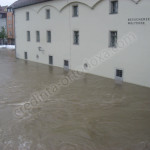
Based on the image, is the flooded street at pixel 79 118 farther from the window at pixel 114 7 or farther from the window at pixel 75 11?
the window at pixel 75 11

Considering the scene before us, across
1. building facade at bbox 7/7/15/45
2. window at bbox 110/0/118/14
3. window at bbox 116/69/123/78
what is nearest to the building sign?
window at bbox 110/0/118/14

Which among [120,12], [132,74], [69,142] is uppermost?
[120,12]

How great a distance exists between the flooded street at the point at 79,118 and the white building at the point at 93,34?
143 centimetres

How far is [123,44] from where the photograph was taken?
14.9 metres

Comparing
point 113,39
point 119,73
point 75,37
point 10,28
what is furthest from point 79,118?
point 10,28

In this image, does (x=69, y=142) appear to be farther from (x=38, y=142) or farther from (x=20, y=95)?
(x=20, y=95)

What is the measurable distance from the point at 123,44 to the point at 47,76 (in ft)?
20.9

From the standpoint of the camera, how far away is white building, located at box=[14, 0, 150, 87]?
13797mm

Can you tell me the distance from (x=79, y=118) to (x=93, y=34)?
349 inches

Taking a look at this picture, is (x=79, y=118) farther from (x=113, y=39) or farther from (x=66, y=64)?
(x=66, y=64)

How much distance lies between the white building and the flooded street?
4.68 feet

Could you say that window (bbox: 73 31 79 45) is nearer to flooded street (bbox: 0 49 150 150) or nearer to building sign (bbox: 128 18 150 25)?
flooded street (bbox: 0 49 150 150)

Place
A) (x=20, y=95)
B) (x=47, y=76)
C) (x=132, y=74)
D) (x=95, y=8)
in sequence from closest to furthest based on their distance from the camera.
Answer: (x=20, y=95) → (x=132, y=74) → (x=95, y=8) → (x=47, y=76)

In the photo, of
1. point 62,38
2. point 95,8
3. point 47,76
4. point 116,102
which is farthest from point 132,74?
point 62,38
